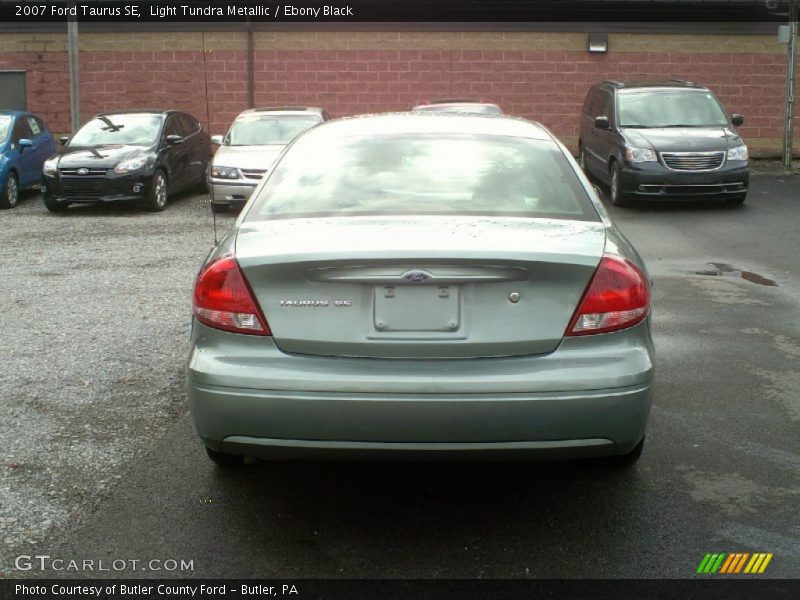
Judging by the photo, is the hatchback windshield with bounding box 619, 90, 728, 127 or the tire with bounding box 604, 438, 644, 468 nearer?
the tire with bounding box 604, 438, 644, 468

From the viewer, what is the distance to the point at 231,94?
24.4 m

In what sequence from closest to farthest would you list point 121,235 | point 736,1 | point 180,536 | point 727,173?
point 180,536 < point 121,235 < point 727,173 < point 736,1

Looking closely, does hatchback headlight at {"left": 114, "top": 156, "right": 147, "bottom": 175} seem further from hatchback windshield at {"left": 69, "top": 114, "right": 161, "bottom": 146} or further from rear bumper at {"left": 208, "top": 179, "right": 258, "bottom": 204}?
rear bumper at {"left": 208, "top": 179, "right": 258, "bottom": 204}

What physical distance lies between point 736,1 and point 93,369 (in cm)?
2119

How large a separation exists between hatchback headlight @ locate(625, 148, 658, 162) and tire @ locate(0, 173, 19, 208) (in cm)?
926

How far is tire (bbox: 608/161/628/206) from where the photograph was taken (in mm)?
15664

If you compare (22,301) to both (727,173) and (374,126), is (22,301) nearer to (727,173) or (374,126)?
(374,126)

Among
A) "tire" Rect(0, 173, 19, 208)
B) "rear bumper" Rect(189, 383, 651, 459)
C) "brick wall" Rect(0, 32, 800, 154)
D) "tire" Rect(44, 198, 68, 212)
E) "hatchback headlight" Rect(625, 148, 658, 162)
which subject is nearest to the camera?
"rear bumper" Rect(189, 383, 651, 459)

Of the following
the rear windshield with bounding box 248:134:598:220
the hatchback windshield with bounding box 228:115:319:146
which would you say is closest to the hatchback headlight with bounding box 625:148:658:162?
the hatchback windshield with bounding box 228:115:319:146

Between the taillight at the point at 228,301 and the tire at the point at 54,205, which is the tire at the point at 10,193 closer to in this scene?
the tire at the point at 54,205

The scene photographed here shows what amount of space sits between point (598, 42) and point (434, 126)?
20.0 m

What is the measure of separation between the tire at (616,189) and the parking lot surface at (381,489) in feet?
26.4

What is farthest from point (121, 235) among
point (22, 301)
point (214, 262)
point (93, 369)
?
point (214, 262)

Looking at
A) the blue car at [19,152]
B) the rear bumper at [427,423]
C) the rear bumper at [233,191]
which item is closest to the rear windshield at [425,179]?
the rear bumper at [427,423]
